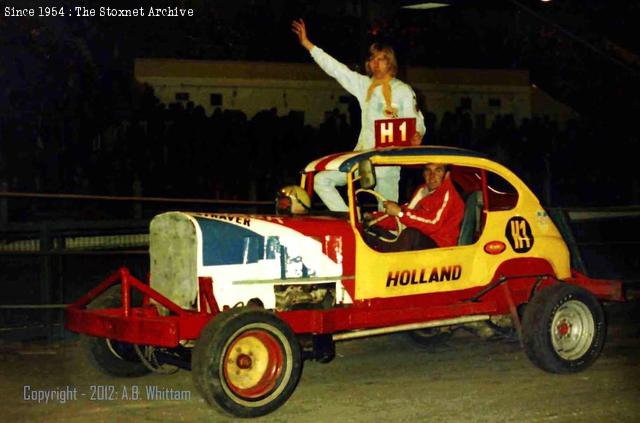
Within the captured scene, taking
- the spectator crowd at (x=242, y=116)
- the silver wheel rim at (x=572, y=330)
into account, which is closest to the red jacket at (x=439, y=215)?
the silver wheel rim at (x=572, y=330)

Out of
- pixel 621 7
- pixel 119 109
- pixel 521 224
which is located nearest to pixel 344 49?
pixel 621 7

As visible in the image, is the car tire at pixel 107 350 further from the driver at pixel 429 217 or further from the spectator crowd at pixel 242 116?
the spectator crowd at pixel 242 116

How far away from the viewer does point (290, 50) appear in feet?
96.7

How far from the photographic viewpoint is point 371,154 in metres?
8.73

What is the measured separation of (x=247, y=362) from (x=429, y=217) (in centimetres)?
201

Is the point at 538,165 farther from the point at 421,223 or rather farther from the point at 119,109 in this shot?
the point at 421,223

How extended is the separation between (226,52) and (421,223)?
67.7 ft

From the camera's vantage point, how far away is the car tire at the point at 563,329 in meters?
8.99

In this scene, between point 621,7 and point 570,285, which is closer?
point 570,285

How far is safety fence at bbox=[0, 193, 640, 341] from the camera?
36.0 feet

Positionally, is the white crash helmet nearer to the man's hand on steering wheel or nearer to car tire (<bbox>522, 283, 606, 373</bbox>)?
the man's hand on steering wheel

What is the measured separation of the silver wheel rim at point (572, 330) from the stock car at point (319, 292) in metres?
0.01

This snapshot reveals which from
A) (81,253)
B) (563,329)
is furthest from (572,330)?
(81,253)

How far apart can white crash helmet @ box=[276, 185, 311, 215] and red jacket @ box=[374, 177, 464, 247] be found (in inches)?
26.5
